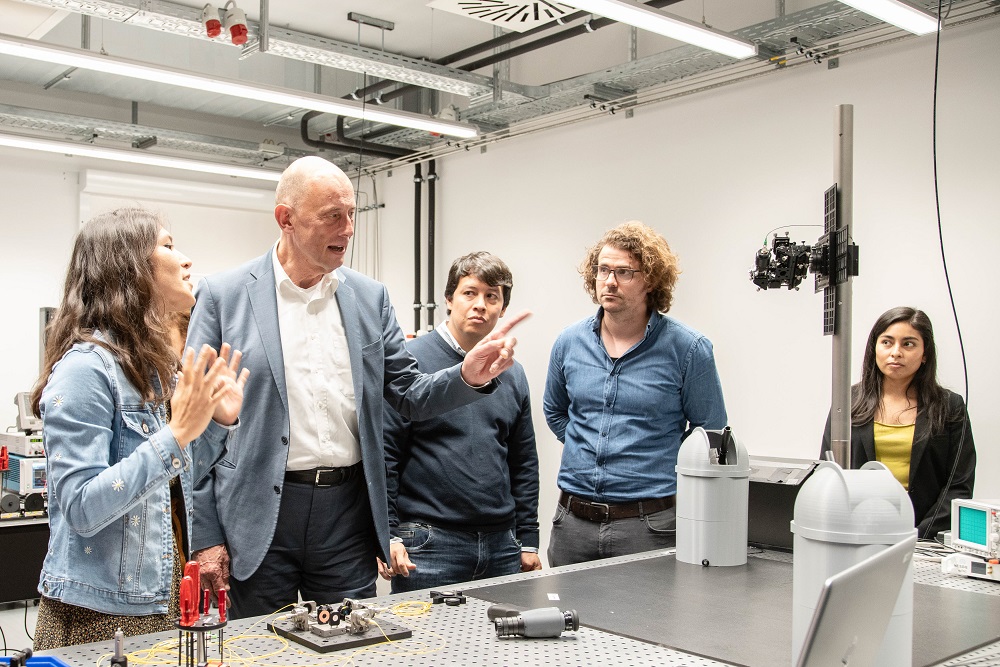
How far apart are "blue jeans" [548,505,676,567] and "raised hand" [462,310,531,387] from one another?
542 millimetres

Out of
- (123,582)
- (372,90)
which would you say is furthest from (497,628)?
(372,90)

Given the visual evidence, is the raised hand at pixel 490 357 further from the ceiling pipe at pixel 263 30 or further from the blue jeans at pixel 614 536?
the ceiling pipe at pixel 263 30

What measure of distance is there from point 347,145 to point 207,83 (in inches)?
90.0

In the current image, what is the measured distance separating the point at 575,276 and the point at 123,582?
14.4ft

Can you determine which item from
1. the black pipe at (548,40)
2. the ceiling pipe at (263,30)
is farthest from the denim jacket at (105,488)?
the black pipe at (548,40)

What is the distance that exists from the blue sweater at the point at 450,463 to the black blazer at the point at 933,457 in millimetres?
964

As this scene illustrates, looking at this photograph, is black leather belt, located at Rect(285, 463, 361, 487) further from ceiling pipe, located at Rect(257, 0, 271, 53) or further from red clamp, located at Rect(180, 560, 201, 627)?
ceiling pipe, located at Rect(257, 0, 271, 53)

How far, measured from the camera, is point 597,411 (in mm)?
2439

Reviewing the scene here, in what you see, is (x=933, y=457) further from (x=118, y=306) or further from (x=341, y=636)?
(x=118, y=306)

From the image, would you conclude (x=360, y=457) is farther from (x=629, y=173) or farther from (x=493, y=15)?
(x=629, y=173)

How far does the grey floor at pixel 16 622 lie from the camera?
4.04 metres

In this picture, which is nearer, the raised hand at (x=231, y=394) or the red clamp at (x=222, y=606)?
the red clamp at (x=222, y=606)

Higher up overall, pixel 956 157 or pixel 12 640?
pixel 956 157

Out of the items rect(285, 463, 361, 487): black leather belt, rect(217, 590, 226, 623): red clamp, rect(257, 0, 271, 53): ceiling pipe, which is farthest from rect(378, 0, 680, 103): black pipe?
rect(217, 590, 226, 623): red clamp
